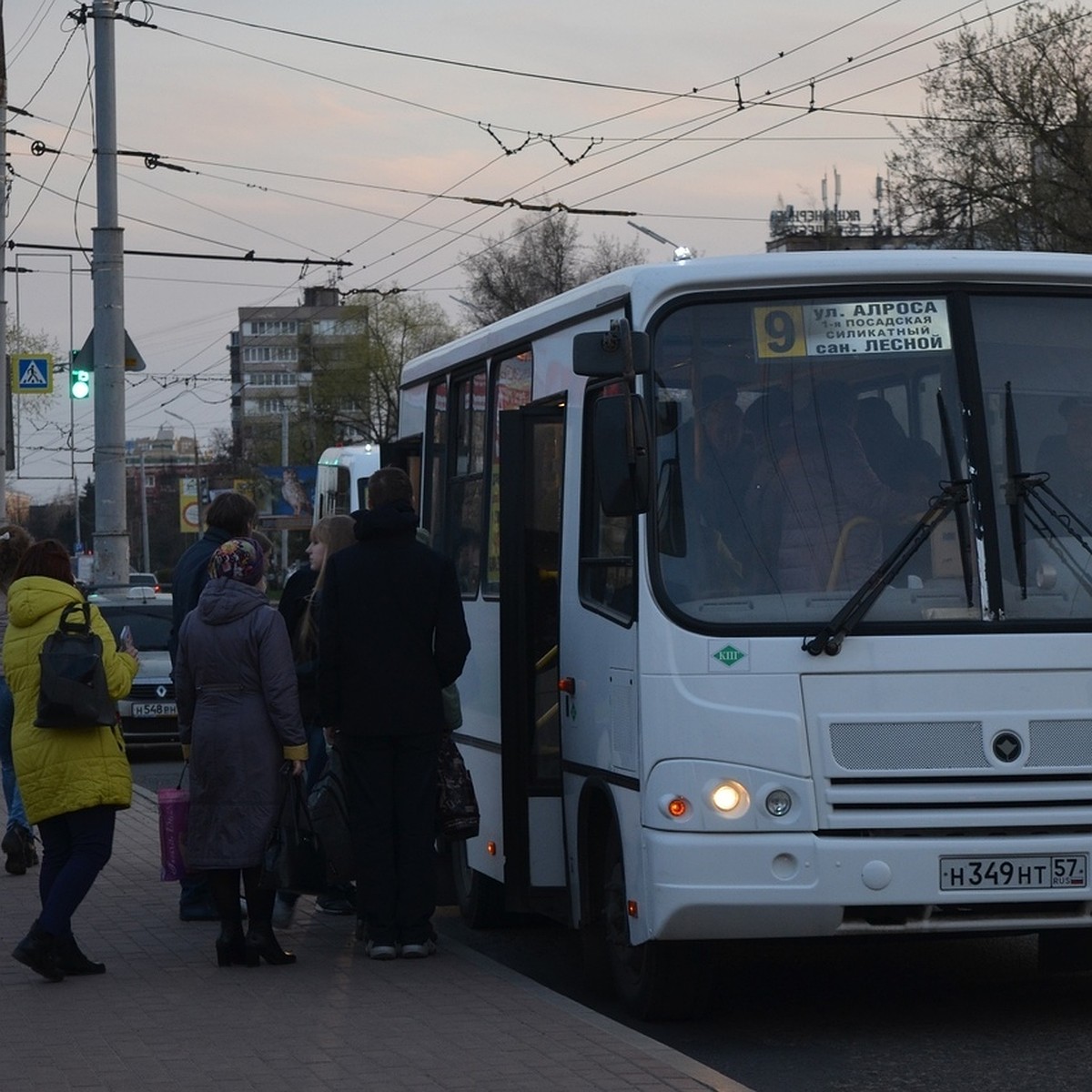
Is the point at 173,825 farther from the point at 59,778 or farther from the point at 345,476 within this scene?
the point at 345,476

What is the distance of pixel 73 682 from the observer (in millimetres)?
8016

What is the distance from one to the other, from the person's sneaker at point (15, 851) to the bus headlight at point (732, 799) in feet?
20.0

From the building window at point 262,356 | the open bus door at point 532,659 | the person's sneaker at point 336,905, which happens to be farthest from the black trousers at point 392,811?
the building window at point 262,356

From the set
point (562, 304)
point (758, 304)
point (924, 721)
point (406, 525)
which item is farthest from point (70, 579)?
point (924, 721)

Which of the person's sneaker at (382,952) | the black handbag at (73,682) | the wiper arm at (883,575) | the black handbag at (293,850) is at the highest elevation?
the wiper arm at (883,575)

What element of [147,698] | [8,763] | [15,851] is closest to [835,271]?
[8,763]

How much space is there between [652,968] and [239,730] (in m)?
2.05

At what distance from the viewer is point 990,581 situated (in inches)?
271

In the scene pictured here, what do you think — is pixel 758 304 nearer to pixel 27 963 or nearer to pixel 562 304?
Answer: pixel 562 304

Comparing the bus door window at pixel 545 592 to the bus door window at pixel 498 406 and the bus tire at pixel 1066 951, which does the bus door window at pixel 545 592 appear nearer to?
the bus door window at pixel 498 406

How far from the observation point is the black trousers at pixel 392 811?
328 inches

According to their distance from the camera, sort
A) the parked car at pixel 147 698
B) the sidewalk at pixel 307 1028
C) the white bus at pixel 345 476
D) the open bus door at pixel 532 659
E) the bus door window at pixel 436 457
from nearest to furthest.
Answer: the sidewalk at pixel 307 1028, the open bus door at pixel 532 659, the bus door window at pixel 436 457, the parked car at pixel 147 698, the white bus at pixel 345 476

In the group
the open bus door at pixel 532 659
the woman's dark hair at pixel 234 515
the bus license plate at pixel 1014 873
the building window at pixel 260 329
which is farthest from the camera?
the building window at pixel 260 329

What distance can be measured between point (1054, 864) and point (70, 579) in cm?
415
